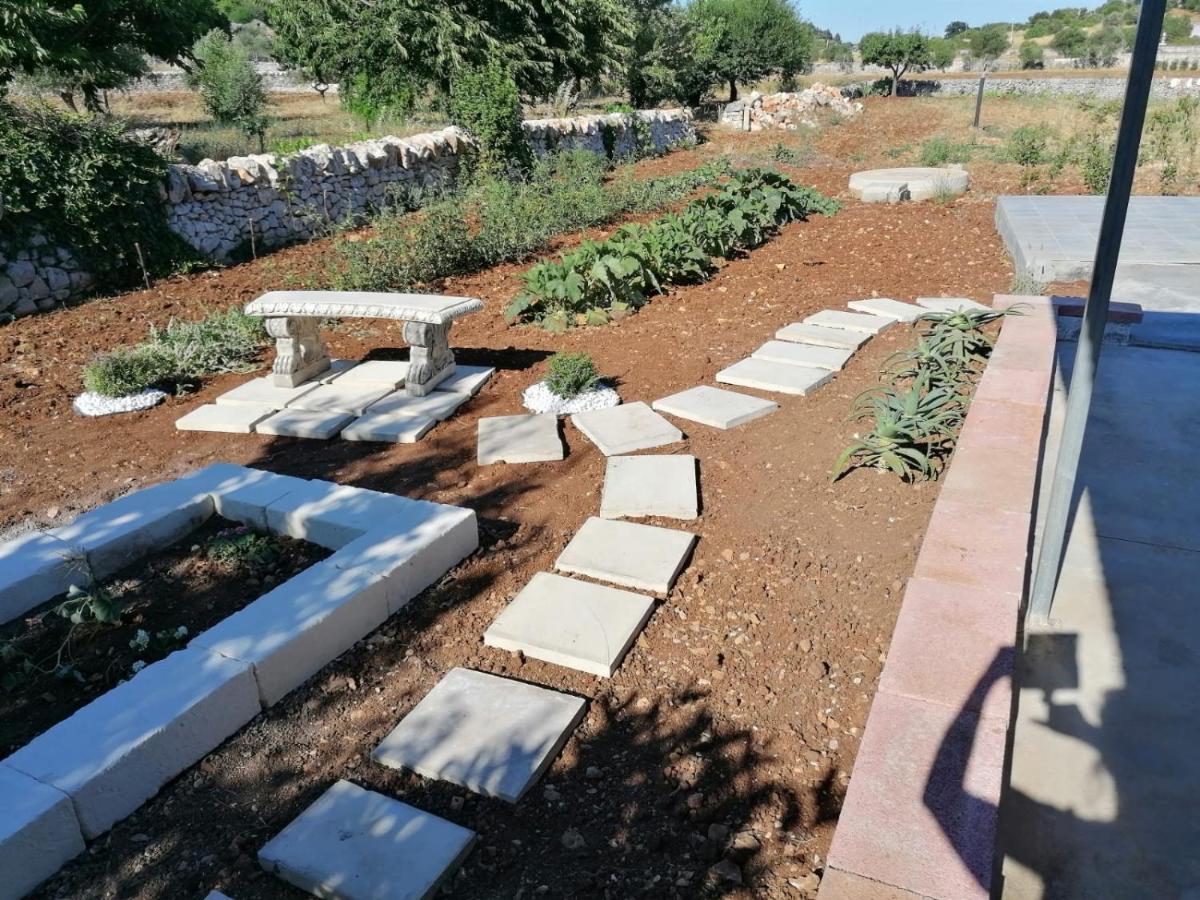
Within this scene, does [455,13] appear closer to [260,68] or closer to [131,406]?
[131,406]

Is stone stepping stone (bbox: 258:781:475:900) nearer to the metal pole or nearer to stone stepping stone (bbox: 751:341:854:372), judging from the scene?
the metal pole

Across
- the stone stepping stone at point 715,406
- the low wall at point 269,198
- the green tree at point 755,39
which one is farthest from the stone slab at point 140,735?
the green tree at point 755,39

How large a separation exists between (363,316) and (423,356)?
0.43 metres

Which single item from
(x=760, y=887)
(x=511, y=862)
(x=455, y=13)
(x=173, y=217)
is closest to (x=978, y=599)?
(x=760, y=887)

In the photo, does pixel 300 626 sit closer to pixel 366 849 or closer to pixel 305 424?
pixel 366 849

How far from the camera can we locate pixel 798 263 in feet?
25.5

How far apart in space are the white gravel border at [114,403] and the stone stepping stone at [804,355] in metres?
3.87

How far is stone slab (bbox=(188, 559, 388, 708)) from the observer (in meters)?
2.40

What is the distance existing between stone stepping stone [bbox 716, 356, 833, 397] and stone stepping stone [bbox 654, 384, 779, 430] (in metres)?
0.15

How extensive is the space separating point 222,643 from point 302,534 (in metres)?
0.88

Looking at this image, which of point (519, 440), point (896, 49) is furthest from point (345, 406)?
point (896, 49)

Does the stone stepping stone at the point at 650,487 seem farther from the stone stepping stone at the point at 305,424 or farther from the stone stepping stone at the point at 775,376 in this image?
the stone stepping stone at the point at 305,424

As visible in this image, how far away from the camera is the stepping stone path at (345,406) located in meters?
4.47

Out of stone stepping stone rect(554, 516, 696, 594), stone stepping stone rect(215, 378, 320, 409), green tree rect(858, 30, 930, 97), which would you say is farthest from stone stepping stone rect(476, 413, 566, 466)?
green tree rect(858, 30, 930, 97)
